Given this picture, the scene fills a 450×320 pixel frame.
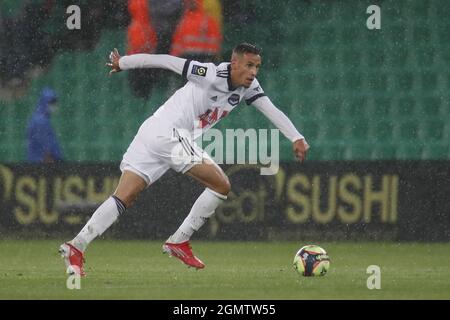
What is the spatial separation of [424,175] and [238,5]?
2.55m

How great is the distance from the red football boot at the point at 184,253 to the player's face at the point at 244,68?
122 cm

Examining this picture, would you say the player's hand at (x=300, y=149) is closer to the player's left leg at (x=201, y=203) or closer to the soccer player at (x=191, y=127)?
the soccer player at (x=191, y=127)

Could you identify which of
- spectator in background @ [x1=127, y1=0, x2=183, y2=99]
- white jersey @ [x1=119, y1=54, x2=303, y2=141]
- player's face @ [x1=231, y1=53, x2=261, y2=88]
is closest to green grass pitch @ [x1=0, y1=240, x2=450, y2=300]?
white jersey @ [x1=119, y1=54, x2=303, y2=141]

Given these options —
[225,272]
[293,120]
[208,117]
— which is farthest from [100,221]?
[293,120]

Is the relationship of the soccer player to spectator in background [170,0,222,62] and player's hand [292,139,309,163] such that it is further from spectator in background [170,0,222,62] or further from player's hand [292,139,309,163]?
spectator in background [170,0,222,62]

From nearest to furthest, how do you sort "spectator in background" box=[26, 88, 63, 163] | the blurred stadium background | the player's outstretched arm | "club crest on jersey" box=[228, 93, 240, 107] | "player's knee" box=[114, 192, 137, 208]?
"player's knee" box=[114, 192, 137, 208]
the player's outstretched arm
"club crest on jersey" box=[228, 93, 240, 107]
the blurred stadium background
"spectator in background" box=[26, 88, 63, 163]

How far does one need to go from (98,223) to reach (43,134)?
14.8 ft

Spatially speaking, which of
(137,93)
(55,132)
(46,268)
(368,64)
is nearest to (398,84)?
(368,64)

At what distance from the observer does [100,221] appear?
8.20 meters

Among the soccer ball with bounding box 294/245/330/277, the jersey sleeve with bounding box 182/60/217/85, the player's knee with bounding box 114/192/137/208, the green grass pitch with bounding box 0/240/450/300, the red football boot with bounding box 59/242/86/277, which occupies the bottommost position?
the green grass pitch with bounding box 0/240/450/300

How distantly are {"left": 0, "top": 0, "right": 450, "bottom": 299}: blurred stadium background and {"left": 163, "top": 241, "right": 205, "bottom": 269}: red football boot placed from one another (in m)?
2.85

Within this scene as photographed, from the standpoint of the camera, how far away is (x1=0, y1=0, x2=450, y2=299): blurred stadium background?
11961mm

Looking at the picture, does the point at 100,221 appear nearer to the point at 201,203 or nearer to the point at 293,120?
the point at 201,203

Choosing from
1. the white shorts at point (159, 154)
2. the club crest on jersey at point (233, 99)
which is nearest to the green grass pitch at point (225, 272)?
the white shorts at point (159, 154)
